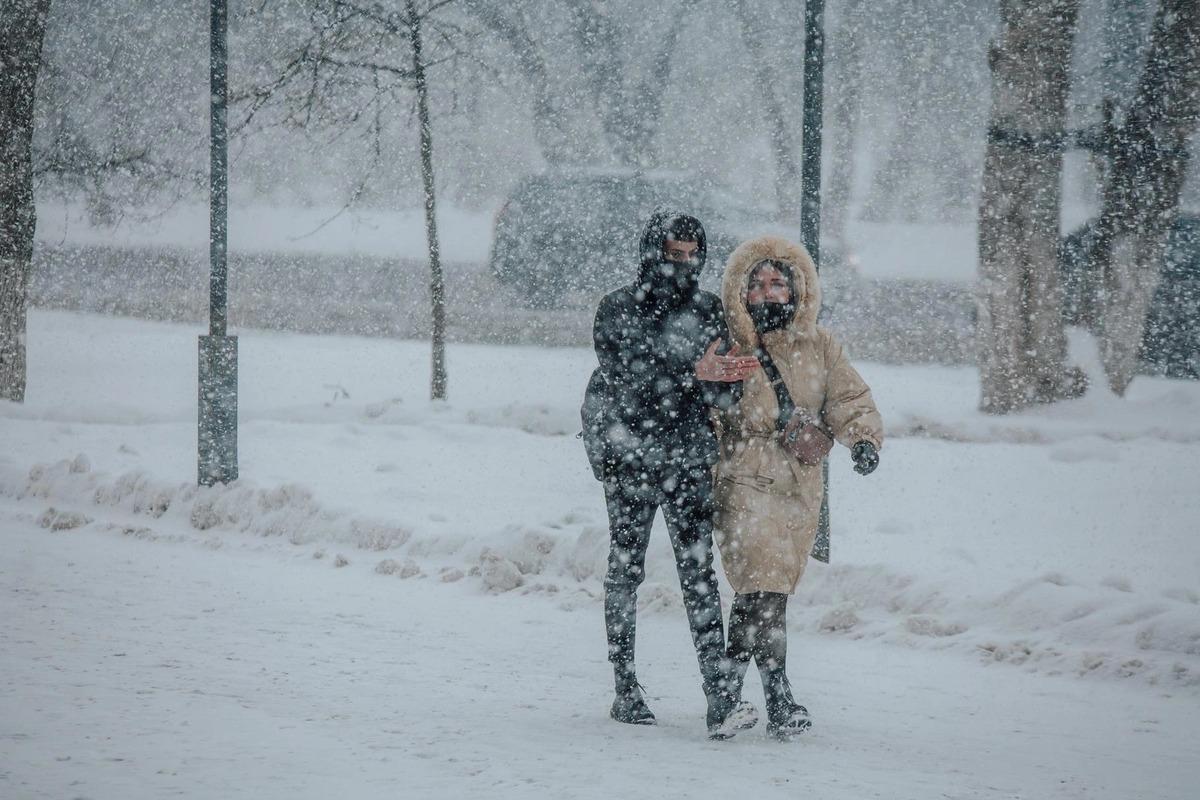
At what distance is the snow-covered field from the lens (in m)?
4.32

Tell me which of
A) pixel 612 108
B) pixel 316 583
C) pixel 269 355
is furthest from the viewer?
pixel 612 108

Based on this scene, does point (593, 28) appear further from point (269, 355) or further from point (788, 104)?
point (269, 355)

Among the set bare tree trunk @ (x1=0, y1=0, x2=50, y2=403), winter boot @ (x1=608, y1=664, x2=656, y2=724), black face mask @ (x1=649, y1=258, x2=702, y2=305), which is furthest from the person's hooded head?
bare tree trunk @ (x1=0, y1=0, x2=50, y2=403)

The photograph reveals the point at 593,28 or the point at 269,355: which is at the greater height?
the point at 593,28

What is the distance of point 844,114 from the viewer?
26203 mm

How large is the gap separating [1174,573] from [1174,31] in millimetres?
6182

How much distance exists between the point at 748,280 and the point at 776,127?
21316 millimetres

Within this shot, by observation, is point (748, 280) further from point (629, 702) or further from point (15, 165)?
point (15, 165)

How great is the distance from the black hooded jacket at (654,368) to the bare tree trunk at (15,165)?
31.7 feet

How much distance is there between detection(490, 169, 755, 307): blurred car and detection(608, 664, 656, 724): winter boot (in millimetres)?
14813

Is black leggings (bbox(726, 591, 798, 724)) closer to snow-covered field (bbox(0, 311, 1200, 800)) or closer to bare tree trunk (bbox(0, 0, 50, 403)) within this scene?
snow-covered field (bbox(0, 311, 1200, 800))

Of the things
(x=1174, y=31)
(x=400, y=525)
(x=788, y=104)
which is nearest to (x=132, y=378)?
(x=400, y=525)

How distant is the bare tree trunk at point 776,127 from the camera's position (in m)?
23.1

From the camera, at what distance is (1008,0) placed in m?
11.6
